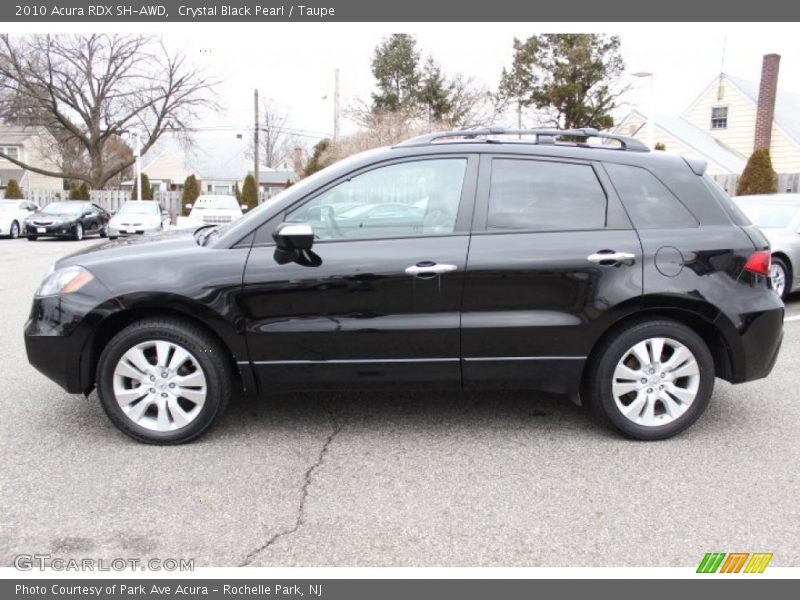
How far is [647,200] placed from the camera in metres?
4.07

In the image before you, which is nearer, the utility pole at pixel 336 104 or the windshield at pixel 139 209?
the windshield at pixel 139 209

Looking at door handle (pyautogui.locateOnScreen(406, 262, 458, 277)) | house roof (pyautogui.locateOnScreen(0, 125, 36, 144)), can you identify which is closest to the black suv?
door handle (pyautogui.locateOnScreen(406, 262, 458, 277))

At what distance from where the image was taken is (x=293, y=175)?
73.9 m

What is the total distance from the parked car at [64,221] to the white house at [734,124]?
21.9m

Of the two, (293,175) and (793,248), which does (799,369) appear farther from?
(293,175)

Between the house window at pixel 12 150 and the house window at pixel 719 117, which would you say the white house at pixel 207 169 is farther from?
the house window at pixel 719 117

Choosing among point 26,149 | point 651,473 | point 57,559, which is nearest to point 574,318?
point 651,473

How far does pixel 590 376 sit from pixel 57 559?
298 centimetres


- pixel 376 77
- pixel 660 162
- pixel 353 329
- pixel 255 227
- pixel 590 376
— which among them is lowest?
pixel 590 376

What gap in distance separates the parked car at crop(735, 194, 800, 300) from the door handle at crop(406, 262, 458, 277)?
6313 millimetres

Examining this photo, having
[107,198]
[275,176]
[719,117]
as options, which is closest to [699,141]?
[719,117]

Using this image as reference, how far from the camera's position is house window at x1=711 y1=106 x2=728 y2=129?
33.6 metres

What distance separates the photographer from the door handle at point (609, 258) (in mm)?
3900

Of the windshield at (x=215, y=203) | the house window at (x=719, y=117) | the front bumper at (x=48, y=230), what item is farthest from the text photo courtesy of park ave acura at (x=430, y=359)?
the house window at (x=719, y=117)
